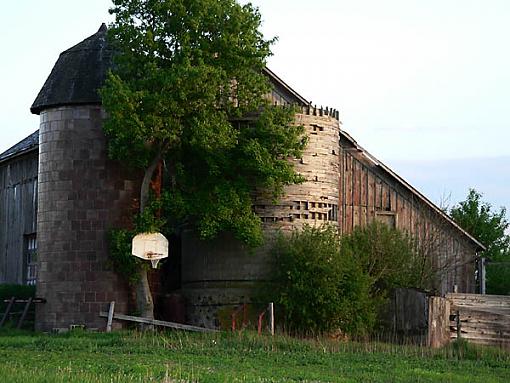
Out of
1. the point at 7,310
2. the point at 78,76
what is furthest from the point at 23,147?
the point at 78,76

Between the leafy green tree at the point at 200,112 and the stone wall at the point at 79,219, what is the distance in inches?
49.1

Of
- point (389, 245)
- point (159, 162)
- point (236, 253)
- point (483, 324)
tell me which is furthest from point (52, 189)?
point (483, 324)

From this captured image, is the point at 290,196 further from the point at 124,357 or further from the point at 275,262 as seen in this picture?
the point at 124,357

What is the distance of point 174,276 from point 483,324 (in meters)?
12.0

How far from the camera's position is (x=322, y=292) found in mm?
36281

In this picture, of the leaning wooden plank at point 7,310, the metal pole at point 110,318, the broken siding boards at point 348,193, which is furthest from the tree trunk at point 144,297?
the broken siding boards at point 348,193

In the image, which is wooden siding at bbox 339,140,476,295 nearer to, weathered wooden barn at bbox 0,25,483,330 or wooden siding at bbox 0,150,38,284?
weathered wooden barn at bbox 0,25,483,330

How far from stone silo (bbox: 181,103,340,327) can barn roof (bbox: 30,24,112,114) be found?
578cm

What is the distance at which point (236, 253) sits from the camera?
38.4m

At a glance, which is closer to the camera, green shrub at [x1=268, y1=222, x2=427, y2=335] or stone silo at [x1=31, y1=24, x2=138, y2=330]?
green shrub at [x1=268, y1=222, x2=427, y2=335]

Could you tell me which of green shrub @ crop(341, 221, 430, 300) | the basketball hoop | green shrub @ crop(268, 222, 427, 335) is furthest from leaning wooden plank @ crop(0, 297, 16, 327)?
green shrub @ crop(341, 221, 430, 300)

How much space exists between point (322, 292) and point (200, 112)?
6.64 m

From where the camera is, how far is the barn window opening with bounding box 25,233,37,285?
45344 mm

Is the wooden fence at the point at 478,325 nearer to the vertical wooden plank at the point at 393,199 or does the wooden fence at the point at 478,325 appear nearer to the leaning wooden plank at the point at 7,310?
the vertical wooden plank at the point at 393,199
